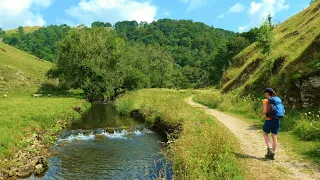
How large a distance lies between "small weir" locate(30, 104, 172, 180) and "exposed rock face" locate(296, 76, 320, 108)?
10954 millimetres

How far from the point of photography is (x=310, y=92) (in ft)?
65.9

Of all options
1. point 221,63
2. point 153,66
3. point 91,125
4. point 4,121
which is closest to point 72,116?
point 91,125

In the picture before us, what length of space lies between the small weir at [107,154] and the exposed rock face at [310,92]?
35.9ft

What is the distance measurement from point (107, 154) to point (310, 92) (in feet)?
49.0

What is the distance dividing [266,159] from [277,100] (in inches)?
102

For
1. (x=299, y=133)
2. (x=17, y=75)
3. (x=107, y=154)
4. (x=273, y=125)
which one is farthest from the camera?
(x=17, y=75)

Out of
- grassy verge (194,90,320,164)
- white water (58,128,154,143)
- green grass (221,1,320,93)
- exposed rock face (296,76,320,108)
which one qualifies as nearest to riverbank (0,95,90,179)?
white water (58,128,154,143)

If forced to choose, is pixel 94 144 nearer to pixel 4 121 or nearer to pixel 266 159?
pixel 4 121

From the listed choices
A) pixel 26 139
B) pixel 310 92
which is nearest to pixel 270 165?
pixel 310 92

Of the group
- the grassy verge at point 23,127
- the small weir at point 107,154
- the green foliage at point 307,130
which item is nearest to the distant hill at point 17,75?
the grassy verge at point 23,127

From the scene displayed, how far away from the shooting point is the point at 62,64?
206 feet

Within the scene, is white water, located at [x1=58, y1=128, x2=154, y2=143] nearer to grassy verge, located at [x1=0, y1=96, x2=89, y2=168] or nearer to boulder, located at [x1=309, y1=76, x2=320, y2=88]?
grassy verge, located at [x1=0, y1=96, x2=89, y2=168]

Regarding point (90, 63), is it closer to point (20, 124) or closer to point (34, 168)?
point (20, 124)

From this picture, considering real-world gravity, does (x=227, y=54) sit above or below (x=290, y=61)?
above
